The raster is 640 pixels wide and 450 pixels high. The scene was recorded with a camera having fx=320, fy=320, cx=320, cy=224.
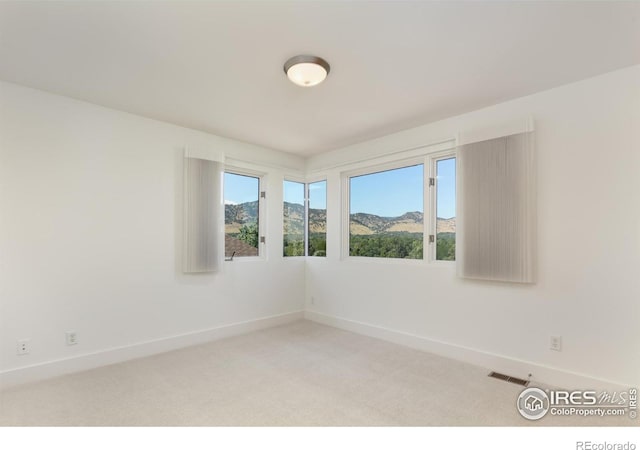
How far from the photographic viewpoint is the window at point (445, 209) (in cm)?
338

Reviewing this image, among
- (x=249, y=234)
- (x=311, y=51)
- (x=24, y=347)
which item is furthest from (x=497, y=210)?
(x=24, y=347)

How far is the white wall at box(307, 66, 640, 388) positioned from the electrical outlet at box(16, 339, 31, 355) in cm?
363

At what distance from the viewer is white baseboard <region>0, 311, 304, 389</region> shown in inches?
102

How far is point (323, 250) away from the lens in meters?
4.68

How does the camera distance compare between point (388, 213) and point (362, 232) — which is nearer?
point (388, 213)

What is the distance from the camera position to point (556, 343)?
2607 mm

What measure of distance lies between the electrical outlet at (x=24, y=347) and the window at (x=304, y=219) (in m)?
2.82

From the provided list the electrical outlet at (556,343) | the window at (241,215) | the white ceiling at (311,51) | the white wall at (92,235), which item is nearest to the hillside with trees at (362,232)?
the window at (241,215)

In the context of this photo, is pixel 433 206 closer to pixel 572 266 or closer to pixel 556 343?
pixel 572 266

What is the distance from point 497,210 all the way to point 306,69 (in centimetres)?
207

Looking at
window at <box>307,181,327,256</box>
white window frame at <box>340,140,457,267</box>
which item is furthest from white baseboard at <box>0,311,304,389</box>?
white window frame at <box>340,140,457,267</box>

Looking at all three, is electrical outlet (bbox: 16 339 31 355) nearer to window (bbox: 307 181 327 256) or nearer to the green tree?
the green tree

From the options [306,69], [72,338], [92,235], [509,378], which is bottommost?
[509,378]
